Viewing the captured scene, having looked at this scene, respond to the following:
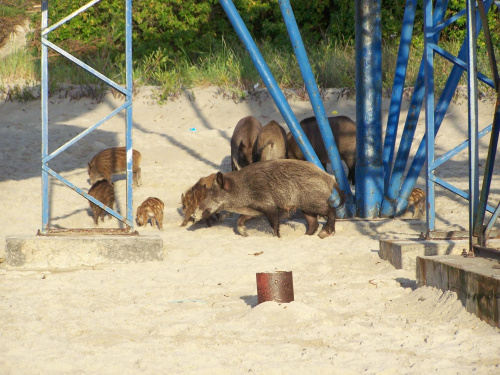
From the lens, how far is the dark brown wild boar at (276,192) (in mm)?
7570

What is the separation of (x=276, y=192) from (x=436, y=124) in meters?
1.85

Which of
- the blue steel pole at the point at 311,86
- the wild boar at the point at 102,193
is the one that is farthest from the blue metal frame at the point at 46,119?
the wild boar at the point at 102,193

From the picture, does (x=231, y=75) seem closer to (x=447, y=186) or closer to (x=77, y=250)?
(x=77, y=250)

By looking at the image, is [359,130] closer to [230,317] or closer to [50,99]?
[230,317]

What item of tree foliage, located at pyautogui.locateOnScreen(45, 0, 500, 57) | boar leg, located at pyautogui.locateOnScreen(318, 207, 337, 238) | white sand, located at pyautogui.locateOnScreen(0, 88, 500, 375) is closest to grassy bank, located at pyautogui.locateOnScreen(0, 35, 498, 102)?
tree foliage, located at pyautogui.locateOnScreen(45, 0, 500, 57)

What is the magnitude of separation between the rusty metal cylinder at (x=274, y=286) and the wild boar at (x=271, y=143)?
4703mm

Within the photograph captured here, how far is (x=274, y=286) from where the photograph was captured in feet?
14.9

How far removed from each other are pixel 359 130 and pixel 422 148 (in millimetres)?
723

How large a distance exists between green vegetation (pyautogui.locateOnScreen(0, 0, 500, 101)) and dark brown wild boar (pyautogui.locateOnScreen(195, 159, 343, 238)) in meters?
6.21

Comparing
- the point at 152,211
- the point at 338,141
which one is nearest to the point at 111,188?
the point at 152,211

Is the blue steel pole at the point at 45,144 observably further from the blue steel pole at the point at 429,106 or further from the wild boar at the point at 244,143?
the wild boar at the point at 244,143

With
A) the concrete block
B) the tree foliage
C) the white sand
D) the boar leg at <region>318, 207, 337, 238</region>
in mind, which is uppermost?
the tree foliage

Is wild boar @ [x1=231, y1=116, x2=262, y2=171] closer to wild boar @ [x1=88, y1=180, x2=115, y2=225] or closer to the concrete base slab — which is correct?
wild boar @ [x1=88, y1=180, x2=115, y2=225]

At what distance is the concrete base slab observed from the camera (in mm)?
6305
